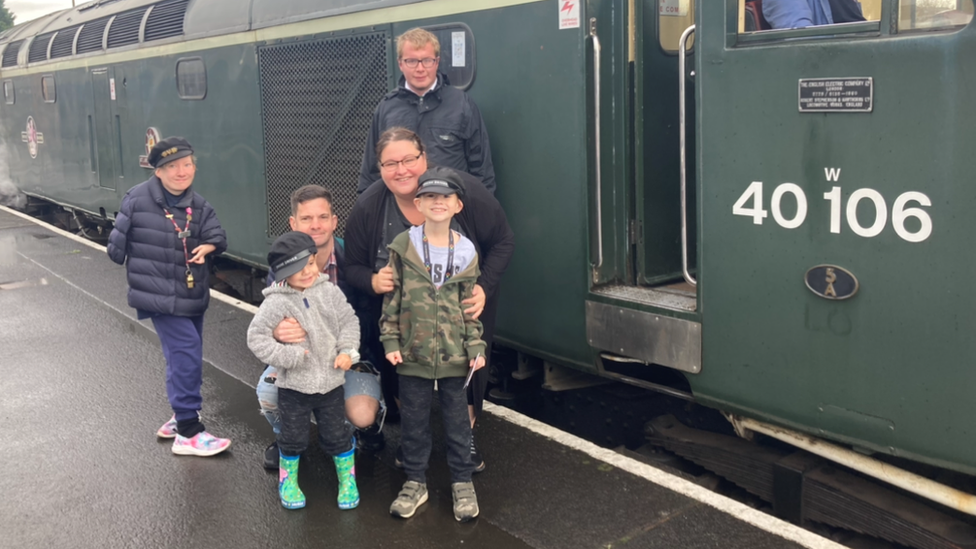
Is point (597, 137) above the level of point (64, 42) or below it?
below

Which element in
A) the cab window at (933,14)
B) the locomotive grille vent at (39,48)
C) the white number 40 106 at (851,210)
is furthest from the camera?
the locomotive grille vent at (39,48)

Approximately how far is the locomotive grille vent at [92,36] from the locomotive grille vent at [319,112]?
14.7 ft

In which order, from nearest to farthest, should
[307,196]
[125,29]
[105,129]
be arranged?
1. [307,196]
2. [125,29]
3. [105,129]

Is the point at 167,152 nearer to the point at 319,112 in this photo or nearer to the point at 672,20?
the point at 319,112

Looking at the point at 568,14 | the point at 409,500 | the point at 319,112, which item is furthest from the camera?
the point at 319,112

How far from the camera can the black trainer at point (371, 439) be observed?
4.32m

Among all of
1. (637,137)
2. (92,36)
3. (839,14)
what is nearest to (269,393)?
(637,137)

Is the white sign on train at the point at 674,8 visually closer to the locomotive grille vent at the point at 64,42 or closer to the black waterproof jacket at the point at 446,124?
Answer: the black waterproof jacket at the point at 446,124

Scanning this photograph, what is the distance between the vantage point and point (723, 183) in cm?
355

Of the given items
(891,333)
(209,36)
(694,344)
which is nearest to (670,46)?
(694,344)

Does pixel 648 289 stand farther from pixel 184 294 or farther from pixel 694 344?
pixel 184 294

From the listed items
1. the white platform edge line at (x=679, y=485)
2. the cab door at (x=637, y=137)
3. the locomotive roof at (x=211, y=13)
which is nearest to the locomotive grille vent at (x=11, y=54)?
the locomotive roof at (x=211, y=13)

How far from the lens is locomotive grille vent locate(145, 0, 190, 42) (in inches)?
318

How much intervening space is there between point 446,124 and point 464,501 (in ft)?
5.75
